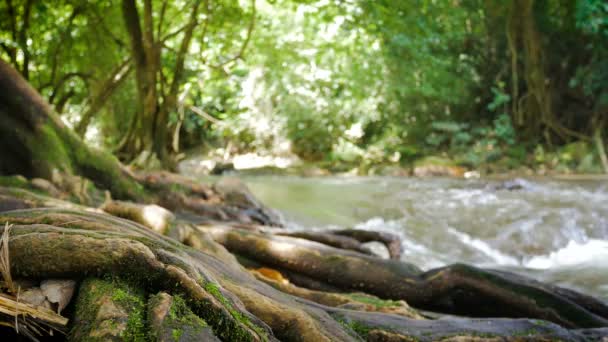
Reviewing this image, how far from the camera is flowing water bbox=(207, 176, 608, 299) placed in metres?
6.46

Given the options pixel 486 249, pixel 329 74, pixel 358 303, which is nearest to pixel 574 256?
pixel 486 249

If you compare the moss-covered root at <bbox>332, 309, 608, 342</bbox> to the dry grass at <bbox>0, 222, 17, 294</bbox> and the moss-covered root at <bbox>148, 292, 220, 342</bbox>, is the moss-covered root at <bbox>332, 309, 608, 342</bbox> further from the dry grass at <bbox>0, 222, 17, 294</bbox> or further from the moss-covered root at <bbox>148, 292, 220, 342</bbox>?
the dry grass at <bbox>0, 222, 17, 294</bbox>

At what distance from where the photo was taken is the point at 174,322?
57.2 inches

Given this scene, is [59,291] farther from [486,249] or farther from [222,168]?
[222,168]

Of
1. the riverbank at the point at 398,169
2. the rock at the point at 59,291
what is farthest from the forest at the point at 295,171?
the riverbank at the point at 398,169

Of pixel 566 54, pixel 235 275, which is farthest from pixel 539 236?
pixel 566 54

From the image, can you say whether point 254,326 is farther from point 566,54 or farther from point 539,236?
point 566,54

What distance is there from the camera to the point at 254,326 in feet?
5.46

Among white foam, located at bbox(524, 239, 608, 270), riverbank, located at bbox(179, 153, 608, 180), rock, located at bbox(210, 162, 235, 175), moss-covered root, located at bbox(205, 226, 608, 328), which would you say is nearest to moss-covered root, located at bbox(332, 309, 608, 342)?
moss-covered root, located at bbox(205, 226, 608, 328)

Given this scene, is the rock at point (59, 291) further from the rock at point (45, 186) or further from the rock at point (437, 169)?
the rock at point (437, 169)

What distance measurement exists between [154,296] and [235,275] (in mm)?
738

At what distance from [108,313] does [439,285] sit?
2.79 metres

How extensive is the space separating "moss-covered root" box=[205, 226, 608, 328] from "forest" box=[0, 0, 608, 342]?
0.6 inches

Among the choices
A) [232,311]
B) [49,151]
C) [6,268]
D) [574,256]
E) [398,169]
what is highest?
[49,151]
